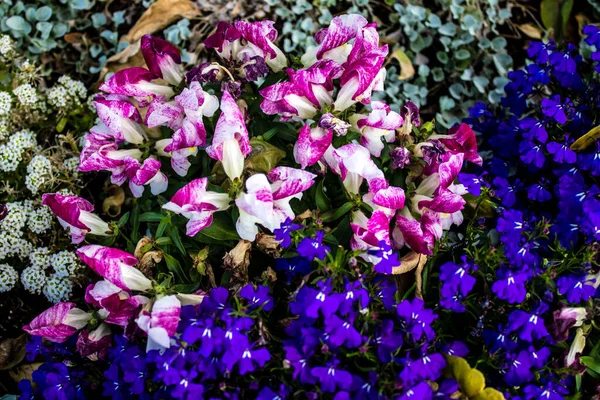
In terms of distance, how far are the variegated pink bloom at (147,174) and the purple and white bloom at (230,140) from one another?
189mm

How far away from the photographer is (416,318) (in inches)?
66.3

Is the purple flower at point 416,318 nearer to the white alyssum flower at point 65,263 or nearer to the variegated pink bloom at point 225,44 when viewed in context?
the variegated pink bloom at point 225,44

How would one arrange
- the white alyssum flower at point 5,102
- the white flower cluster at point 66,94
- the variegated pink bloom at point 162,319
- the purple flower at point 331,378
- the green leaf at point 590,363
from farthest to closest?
the white flower cluster at point 66,94 < the white alyssum flower at point 5,102 < the green leaf at point 590,363 < the variegated pink bloom at point 162,319 < the purple flower at point 331,378

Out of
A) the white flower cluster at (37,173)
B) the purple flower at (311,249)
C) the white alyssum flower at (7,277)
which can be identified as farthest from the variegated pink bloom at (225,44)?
the white alyssum flower at (7,277)

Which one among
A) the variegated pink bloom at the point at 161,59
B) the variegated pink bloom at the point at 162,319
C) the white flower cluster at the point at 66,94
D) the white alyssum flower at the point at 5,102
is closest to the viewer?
the variegated pink bloom at the point at 162,319

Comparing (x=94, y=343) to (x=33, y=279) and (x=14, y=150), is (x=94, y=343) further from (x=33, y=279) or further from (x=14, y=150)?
(x=14, y=150)

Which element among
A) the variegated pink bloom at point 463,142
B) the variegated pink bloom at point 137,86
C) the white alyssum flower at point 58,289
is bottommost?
the white alyssum flower at point 58,289

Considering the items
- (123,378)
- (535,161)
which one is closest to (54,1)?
(123,378)

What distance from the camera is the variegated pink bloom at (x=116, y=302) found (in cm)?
178

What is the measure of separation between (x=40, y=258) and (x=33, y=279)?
0.23 ft

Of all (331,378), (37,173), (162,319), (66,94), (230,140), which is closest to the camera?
(331,378)

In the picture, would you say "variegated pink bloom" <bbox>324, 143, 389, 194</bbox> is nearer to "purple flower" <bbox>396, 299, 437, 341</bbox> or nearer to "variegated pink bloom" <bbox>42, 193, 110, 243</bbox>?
"purple flower" <bbox>396, 299, 437, 341</bbox>

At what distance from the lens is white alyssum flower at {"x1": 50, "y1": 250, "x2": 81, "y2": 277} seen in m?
2.20

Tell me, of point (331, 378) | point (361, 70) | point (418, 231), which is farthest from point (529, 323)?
point (361, 70)
